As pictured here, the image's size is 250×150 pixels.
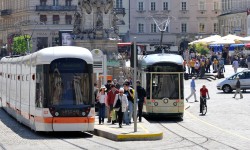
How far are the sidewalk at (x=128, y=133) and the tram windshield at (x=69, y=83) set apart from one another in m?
1.48

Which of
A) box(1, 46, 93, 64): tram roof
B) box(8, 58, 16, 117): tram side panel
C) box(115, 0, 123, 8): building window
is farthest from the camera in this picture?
box(115, 0, 123, 8): building window

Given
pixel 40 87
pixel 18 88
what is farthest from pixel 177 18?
pixel 40 87

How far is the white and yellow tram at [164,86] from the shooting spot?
153 feet

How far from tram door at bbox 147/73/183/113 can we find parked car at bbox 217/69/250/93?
20673mm

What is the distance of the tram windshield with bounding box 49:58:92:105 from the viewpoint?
36906 mm

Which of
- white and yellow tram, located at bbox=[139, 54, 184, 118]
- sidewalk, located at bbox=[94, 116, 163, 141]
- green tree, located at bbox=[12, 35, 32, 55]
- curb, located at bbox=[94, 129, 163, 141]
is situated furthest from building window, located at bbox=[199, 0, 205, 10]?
curb, located at bbox=[94, 129, 163, 141]

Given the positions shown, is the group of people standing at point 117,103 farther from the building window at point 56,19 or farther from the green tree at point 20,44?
the building window at point 56,19

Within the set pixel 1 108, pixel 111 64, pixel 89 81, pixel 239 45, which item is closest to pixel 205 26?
Result: pixel 239 45

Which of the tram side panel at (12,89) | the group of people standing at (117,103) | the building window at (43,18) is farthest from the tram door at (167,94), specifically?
the building window at (43,18)

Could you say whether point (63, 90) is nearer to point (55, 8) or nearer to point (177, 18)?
point (55, 8)

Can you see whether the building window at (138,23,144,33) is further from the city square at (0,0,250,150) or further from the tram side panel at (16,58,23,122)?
the tram side panel at (16,58,23,122)

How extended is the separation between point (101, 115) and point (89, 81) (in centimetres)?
503

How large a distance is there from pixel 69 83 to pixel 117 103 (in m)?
2.88

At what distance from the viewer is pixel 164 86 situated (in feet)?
154
